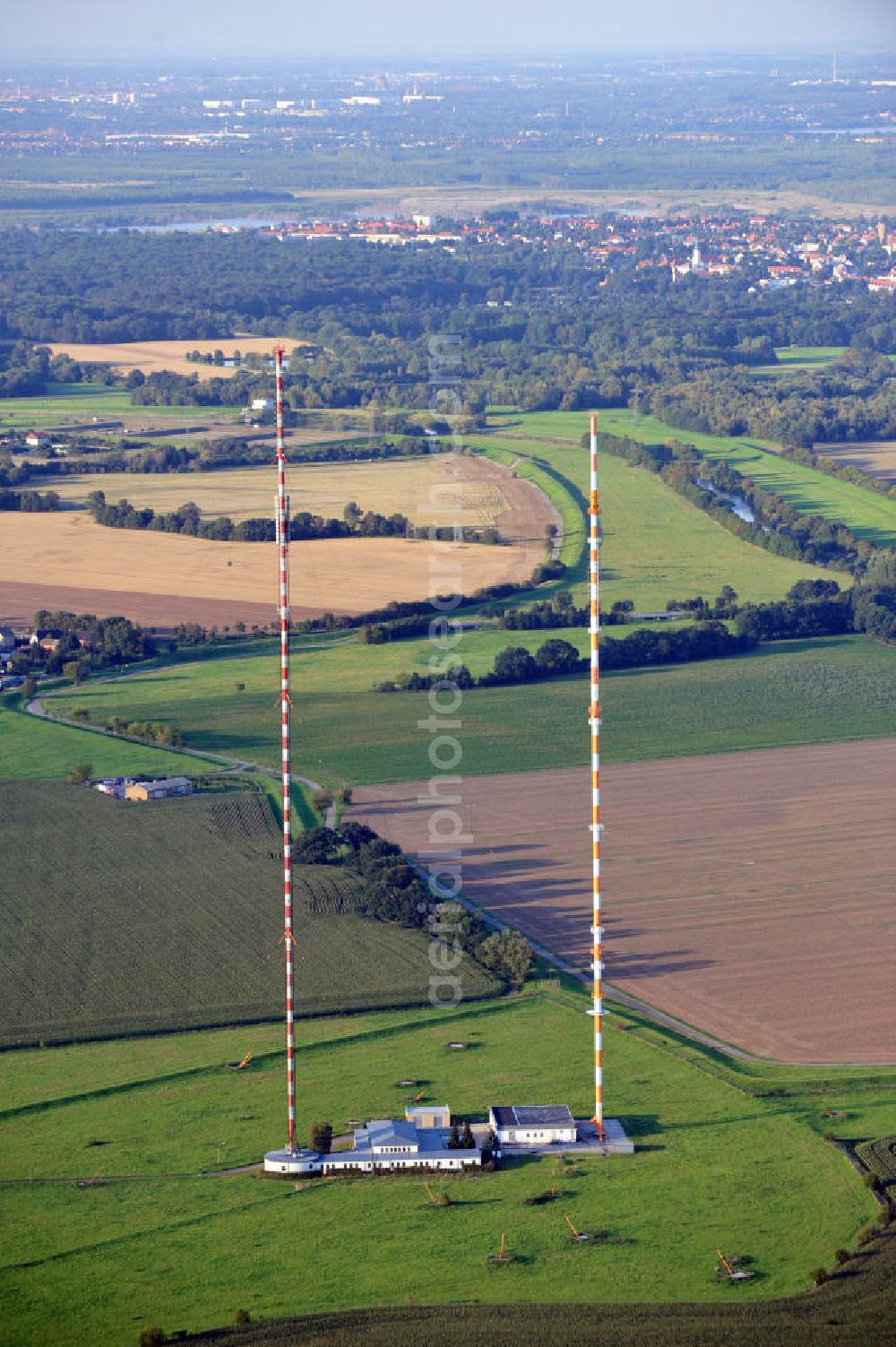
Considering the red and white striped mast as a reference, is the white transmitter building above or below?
below

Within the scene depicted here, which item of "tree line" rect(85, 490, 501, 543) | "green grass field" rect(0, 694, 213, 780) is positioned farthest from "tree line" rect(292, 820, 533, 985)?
"tree line" rect(85, 490, 501, 543)

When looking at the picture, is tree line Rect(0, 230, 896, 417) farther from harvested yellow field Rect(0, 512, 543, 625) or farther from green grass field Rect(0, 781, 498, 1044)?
green grass field Rect(0, 781, 498, 1044)

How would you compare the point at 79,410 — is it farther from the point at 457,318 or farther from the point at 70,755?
the point at 70,755

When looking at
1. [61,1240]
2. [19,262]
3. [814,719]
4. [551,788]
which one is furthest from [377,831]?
[19,262]

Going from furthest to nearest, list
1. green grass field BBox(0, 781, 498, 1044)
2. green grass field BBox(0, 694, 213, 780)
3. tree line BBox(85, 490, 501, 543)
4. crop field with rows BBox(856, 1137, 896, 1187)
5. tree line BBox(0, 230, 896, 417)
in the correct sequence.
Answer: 1. tree line BBox(0, 230, 896, 417)
2. tree line BBox(85, 490, 501, 543)
3. green grass field BBox(0, 694, 213, 780)
4. green grass field BBox(0, 781, 498, 1044)
5. crop field with rows BBox(856, 1137, 896, 1187)

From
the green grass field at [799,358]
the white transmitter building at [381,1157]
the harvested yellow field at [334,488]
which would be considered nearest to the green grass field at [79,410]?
the harvested yellow field at [334,488]
